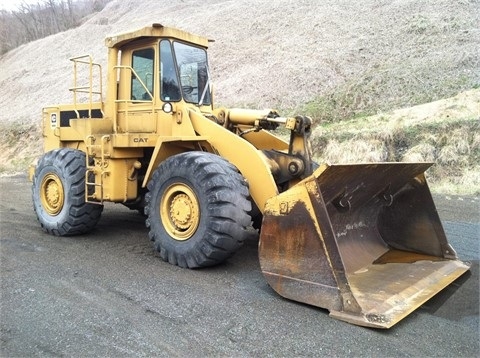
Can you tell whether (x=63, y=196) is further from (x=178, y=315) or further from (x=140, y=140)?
(x=178, y=315)

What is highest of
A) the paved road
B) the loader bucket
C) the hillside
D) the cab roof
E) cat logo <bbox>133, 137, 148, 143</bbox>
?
the hillside

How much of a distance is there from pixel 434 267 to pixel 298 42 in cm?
1922

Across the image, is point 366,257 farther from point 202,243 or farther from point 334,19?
point 334,19

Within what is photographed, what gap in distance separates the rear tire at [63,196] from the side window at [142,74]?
1180mm

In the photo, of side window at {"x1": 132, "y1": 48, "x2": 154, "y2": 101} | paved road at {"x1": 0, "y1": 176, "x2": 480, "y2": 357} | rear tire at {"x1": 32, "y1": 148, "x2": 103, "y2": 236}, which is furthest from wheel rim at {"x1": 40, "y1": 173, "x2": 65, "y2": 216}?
side window at {"x1": 132, "y1": 48, "x2": 154, "y2": 101}

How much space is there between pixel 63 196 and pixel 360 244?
385cm

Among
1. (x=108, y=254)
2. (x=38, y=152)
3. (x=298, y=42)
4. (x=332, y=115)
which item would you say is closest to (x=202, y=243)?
(x=108, y=254)

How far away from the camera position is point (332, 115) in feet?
48.5

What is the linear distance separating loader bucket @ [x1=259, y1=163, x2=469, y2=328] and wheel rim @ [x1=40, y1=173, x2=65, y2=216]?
339 cm

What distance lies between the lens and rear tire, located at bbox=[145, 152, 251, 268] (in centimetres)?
432

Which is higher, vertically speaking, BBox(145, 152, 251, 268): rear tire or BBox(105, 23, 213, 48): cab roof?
BBox(105, 23, 213, 48): cab roof

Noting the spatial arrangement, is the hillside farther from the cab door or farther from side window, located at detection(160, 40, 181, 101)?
side window, located at detection(160, 40, 181, 101)

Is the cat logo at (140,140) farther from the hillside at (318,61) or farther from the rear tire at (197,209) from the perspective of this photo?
the hillside at (318,61)

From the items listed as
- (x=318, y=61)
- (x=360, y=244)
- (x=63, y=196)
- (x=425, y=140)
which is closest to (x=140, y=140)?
(x=63, y=196)
